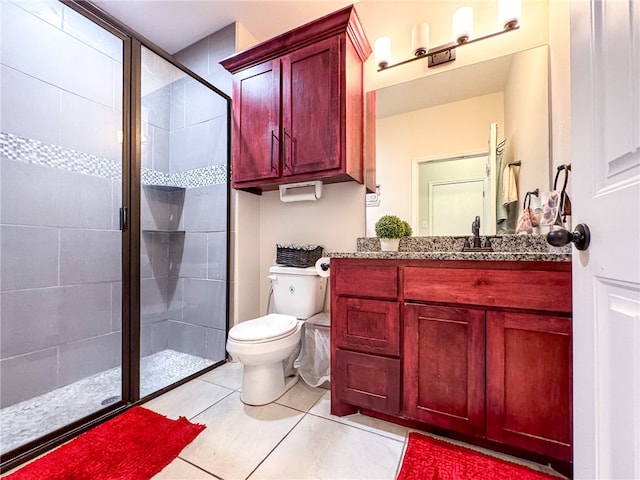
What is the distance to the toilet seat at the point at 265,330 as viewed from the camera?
1.42m

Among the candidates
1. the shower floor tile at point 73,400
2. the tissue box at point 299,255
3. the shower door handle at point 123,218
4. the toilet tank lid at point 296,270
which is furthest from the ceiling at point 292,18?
the shower floor tile at point 73,400

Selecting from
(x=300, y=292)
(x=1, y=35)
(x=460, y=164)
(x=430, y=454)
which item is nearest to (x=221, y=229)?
(x=300, y=292)

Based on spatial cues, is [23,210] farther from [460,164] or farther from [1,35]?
[460,164]

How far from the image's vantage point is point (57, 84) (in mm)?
1722

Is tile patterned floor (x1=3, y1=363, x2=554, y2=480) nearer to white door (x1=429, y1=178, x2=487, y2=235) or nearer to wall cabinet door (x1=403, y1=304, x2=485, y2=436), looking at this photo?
wall cabinet door (x1=403, y1=304, x2=485, y2=436)

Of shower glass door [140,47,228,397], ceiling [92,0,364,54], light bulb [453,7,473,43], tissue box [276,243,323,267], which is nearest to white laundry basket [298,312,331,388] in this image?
tissue box [276,243,323,267]

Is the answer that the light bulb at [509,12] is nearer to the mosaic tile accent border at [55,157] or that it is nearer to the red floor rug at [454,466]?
the red floor rug at [454,466]

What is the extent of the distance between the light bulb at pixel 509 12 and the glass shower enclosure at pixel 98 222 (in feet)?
6.19

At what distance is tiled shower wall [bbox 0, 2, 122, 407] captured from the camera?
60.2 inches

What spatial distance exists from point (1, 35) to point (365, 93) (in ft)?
7.02

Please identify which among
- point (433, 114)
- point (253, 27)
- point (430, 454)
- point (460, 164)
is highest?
point (253, 27)

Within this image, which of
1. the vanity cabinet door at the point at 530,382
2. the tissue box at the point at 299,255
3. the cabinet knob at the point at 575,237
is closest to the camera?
the cabinet knob at the point at 575,237

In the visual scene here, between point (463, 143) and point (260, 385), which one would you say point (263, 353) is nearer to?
point (260, 385)

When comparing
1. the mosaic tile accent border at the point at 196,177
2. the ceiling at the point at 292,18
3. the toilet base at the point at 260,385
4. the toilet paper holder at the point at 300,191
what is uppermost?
the ceiling at the point at 292,18
